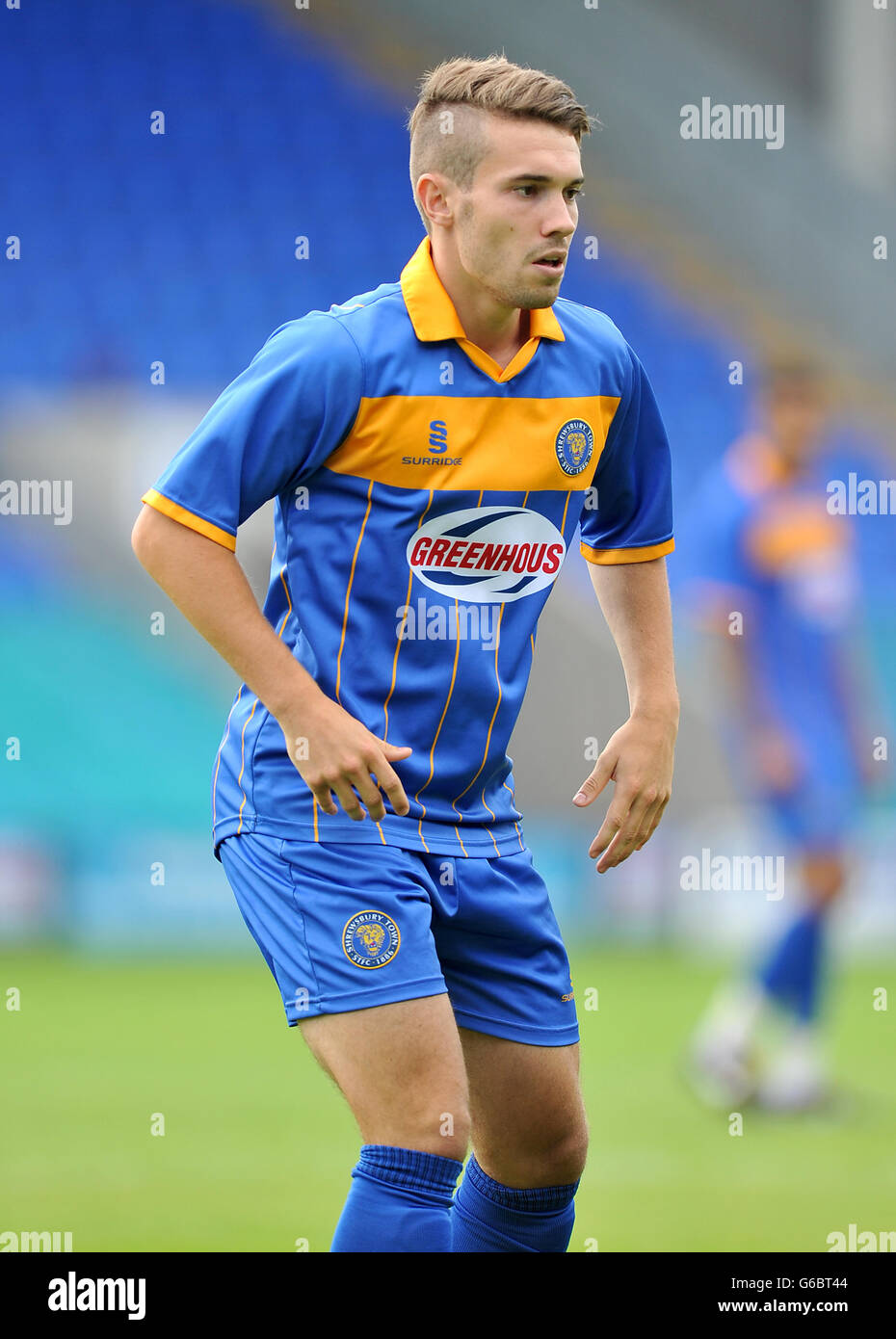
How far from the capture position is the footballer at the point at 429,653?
235 centimetres

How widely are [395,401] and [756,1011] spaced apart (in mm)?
3535

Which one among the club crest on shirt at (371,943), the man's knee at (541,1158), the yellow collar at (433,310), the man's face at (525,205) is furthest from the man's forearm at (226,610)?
the man's knee at (541,1158)

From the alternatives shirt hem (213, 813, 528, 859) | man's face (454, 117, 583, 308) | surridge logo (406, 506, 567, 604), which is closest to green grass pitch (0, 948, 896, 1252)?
shirt hem (213, 813, 528, 859)

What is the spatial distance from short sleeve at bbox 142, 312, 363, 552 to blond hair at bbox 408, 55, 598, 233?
29 cm

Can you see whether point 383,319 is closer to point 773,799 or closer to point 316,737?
point 316,737

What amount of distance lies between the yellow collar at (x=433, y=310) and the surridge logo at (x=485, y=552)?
25 cm

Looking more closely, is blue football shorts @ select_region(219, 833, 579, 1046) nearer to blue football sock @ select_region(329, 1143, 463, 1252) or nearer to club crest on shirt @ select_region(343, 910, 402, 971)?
club crest on shirt @ select_region(343, 910, 402, 971)

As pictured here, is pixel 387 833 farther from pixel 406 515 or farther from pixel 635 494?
pixel 635 494

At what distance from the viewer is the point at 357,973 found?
7.74 feet

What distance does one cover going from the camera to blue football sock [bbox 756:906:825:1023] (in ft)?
18.0

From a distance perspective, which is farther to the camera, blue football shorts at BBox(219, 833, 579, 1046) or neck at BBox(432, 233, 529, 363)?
neck at BBox(432, 233, 529, 363)

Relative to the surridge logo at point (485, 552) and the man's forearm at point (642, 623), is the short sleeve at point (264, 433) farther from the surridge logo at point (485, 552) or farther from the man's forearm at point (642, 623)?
the man's forearm at point (642, 623)

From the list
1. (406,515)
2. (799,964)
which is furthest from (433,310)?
(799,964)

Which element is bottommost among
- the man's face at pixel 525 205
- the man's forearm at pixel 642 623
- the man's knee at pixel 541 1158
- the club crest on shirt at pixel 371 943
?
the man's knee at pixel 541 1158
